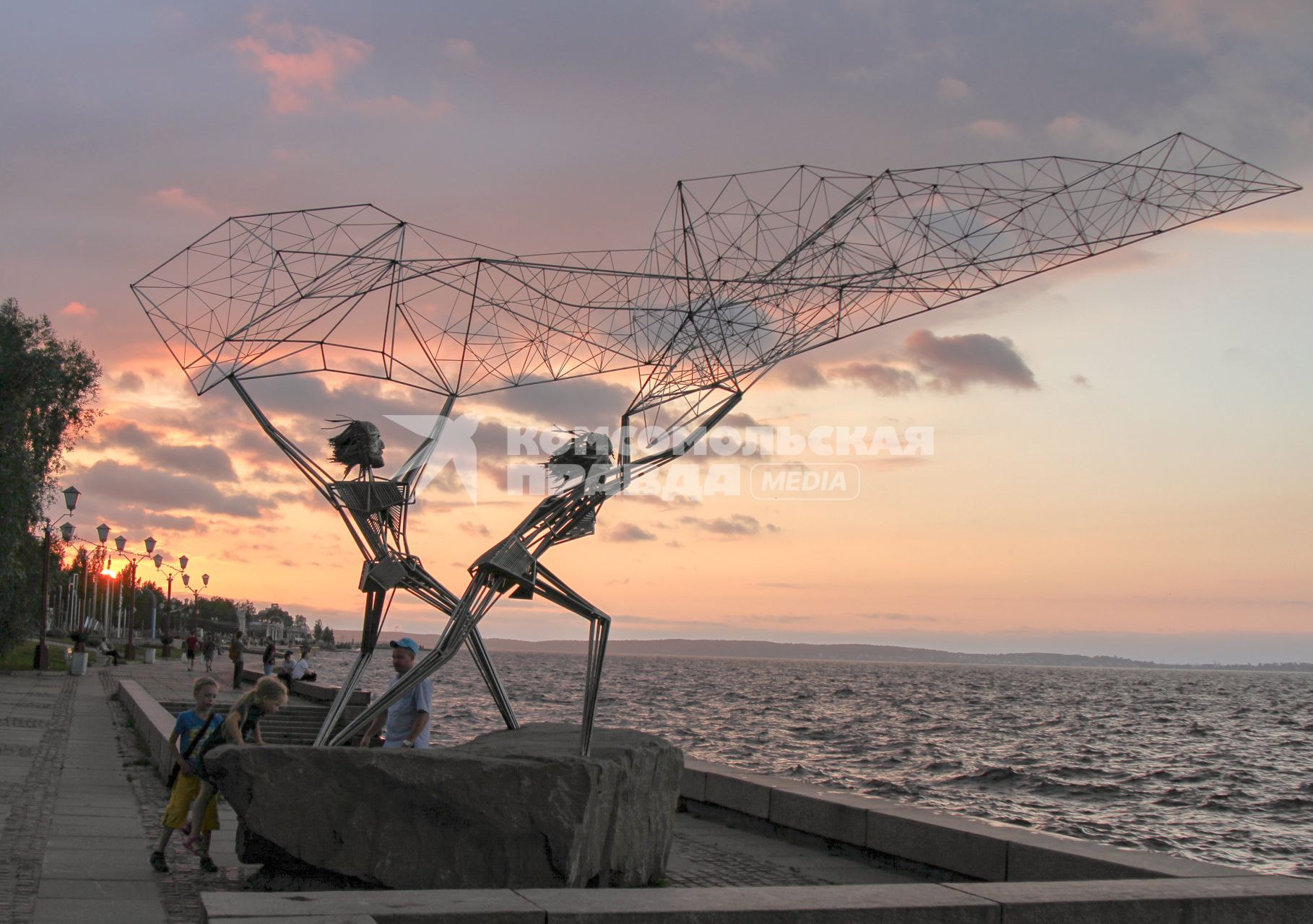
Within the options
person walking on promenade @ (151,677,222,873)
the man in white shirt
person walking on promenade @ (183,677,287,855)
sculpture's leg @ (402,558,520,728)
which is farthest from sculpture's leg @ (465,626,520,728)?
the man in white shirt

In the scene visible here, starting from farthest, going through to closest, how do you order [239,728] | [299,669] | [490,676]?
1. [299,669]
2. [490,676]
3. [239,728]

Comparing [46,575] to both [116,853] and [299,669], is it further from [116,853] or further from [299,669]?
[116,853]

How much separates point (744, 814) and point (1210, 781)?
23039mm

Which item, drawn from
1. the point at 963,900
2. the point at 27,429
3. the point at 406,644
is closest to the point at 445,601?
the point at 406,644

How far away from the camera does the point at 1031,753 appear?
37250mm

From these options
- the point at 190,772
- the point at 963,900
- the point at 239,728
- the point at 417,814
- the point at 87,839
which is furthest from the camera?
the point at 87,839

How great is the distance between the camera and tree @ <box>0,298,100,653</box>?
3322 cm

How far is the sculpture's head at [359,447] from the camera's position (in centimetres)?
1066

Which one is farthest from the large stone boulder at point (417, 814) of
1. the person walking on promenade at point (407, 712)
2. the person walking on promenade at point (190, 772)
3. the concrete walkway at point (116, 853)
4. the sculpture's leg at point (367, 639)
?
the sculpture's leg at point (367, 639)

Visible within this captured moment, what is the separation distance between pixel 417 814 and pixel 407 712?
204 cm

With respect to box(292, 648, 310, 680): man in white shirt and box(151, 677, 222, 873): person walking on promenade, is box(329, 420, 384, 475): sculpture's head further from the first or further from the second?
box(292, 648, 310, 680): man in white shirt

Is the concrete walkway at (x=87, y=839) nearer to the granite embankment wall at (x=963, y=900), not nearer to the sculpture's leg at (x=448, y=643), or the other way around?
the sculpture's leg at (x=448, y=643)

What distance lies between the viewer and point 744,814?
12398 millimetres

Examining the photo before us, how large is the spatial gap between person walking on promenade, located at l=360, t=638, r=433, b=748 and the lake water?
1520 centimetres
